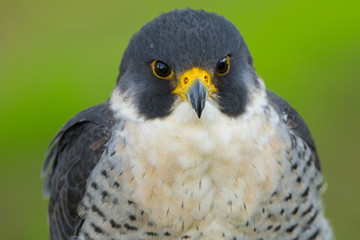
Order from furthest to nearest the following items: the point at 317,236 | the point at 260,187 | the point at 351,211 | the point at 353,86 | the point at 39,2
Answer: the point at 39,2 → the point at 353,86 → the point at 351,211 → the point at 317,236 → the point at 260,187

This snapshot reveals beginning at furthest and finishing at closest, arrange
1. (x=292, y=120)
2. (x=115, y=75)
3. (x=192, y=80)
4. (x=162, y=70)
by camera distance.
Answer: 1. (x=115, y=75)
2. (x=292, y=120)
3. (x=162, y=70)
4. (x=192, y=80)

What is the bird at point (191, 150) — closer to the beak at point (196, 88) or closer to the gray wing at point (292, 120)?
the beak at point (196, 88)

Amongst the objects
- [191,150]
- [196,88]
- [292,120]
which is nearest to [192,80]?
[196,88]

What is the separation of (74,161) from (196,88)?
118 centimetres

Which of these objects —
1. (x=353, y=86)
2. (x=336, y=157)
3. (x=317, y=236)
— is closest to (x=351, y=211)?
(x=336, y=157)

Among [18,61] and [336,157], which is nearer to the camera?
[336,157]

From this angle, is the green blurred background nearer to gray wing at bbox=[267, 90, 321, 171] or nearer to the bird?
gray wing at bbox=[267, 90, 321, 171]

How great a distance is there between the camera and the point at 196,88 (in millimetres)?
4477

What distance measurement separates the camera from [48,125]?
8.48 metres

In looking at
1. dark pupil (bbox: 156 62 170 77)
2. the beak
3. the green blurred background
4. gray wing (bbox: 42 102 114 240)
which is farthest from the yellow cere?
the green blurred background

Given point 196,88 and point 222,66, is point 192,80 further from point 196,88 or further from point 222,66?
point 222,66

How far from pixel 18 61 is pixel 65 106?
121 centimetres

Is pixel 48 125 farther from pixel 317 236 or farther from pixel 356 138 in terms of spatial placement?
pixel 317 236

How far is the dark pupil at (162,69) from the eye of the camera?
4656 mm
